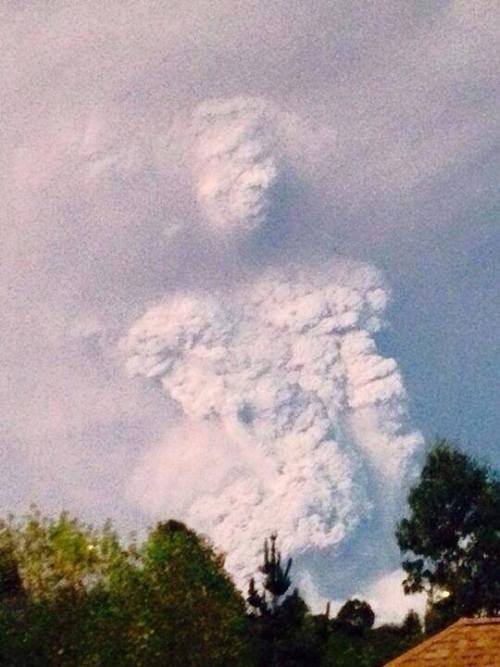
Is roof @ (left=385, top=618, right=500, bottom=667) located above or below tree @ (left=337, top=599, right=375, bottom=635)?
below

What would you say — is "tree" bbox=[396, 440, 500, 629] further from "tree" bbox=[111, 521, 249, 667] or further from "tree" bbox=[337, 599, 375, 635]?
"tree" bbox=[111, 521, 249, 667]

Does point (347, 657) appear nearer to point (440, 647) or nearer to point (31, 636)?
point (31, 636)

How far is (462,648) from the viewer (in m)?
49.6

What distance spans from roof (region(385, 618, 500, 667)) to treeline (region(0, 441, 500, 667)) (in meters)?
31.2

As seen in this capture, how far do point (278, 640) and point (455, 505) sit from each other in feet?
111

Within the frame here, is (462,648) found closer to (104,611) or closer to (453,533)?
(104,611)

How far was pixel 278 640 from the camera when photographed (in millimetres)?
98812

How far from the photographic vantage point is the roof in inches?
1919

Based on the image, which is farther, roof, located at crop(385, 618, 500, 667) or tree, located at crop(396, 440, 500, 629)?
tree, located at crop(396, 440, 500, 629)

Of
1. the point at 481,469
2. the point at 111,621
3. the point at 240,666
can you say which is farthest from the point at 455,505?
the point at 111,621

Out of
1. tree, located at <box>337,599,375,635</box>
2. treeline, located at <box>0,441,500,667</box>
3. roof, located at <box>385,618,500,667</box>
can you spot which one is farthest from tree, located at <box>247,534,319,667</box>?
roof, located at <box>385,618,500,667</box>

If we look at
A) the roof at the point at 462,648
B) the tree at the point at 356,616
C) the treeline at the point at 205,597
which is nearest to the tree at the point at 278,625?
the treeline at the point at 205,597

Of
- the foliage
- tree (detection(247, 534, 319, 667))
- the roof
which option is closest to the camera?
the roof

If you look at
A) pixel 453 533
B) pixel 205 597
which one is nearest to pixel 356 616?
pixel 453 533
